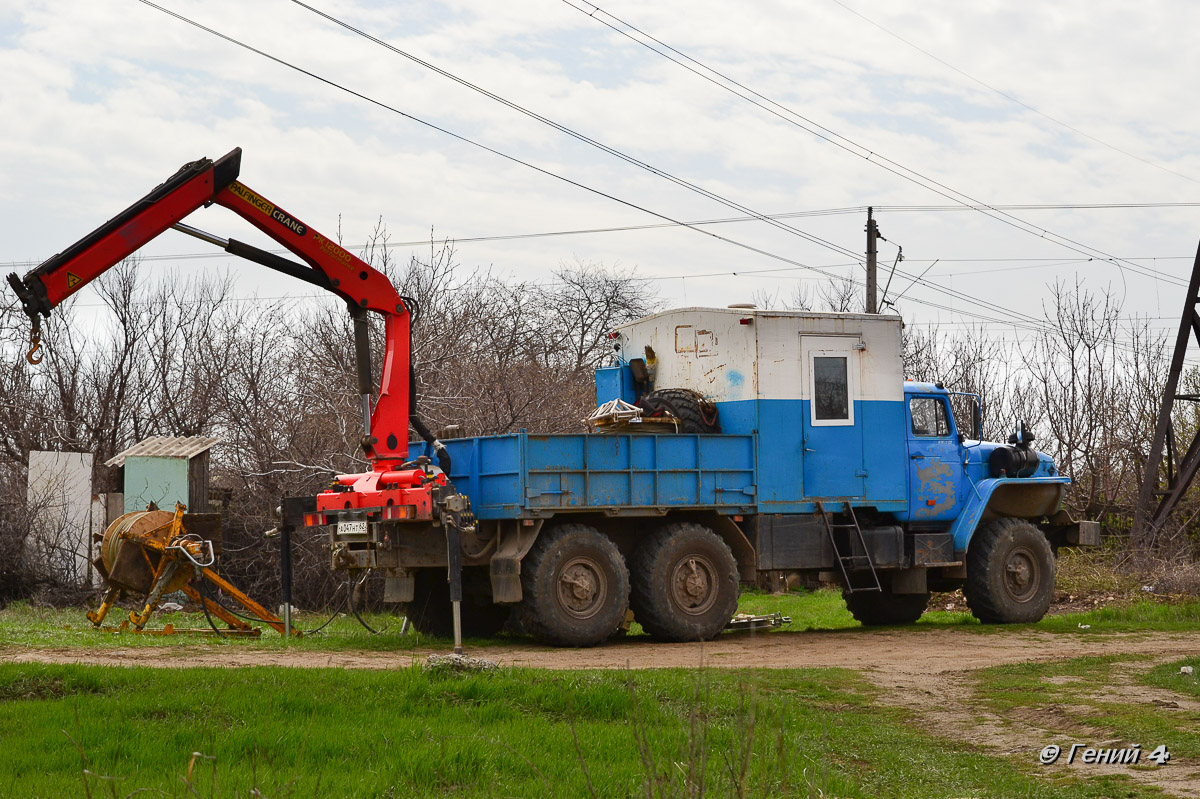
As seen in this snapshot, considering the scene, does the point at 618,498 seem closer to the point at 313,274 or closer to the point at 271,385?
the point at 313,274

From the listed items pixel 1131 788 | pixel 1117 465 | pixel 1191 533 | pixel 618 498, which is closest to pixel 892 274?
pixel 1117 465

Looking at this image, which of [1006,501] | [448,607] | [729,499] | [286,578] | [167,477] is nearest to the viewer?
[286,578]

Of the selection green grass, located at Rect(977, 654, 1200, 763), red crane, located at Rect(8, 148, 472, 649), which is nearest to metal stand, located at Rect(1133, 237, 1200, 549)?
green grass, located at Rect(977, 654, 1200, 763)

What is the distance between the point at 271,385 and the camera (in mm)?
26188

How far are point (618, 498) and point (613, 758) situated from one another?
6606mm

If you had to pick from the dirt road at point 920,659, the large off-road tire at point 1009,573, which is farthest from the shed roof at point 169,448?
the large off-road tire at point 1009,573

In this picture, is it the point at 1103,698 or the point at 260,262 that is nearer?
the point at 1103,698

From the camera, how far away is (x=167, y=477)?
65.4 feet

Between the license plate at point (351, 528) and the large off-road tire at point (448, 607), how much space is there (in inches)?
55.5

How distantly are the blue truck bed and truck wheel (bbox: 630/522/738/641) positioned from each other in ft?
1.35

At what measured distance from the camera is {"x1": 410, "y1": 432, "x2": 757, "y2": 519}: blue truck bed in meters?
13.6

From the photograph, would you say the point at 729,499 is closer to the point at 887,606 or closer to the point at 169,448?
the point at 887,606

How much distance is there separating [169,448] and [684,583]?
31.8 ft

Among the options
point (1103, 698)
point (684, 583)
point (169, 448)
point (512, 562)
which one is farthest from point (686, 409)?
point (169, 448)
